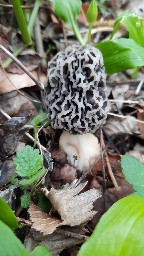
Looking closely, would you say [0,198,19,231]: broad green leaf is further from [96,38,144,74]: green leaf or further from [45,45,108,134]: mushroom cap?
[96,38,144,74]: green leaf

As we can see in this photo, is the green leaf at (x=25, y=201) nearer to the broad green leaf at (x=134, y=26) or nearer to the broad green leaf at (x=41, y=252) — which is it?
the broad green leaf at (x=41, y=252)

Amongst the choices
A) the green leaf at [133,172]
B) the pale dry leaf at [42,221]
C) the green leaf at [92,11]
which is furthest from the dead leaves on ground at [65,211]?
the green leaf at [92,11]

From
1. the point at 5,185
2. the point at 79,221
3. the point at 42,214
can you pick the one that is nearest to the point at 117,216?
the point at 79,221

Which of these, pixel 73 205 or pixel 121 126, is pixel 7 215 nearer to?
A: pixel 73 205

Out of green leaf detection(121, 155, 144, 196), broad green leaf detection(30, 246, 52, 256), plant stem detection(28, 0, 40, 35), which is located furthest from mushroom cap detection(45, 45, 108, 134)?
broad green leaf detection(30, 246, 52, 256)

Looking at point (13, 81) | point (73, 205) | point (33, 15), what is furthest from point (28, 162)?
point (33, 15)

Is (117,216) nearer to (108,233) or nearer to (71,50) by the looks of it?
(108,233)
